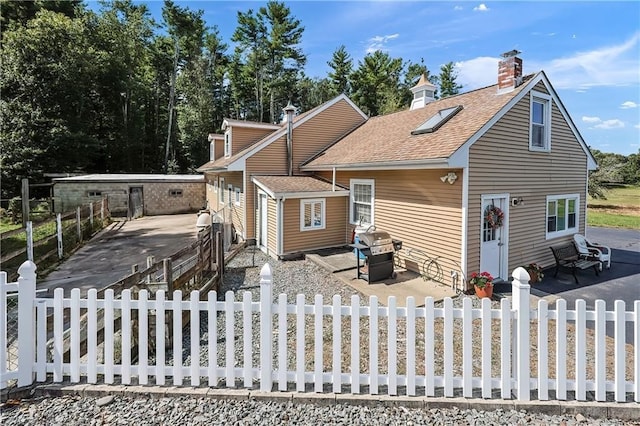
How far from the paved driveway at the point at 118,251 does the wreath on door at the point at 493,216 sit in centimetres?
822

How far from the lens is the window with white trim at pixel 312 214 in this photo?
1129 centimetres

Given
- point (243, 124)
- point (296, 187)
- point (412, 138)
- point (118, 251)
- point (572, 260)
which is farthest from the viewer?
point (243, 124)

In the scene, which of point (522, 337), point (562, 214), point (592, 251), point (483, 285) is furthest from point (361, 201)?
point (522, 337)

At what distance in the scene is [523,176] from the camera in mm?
9016

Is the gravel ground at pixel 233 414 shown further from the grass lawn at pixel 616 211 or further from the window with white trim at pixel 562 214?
the grass lawn at pixel 616 211

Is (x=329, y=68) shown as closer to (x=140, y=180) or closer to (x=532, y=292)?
(x=140, y=180)

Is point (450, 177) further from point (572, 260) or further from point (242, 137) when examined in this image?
point (242, 137)

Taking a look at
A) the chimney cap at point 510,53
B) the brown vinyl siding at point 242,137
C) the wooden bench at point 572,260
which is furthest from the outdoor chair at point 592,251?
the brown vinyl siding at point 242,137

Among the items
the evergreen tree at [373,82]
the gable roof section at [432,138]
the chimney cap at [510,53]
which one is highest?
the evergreen tree at [373,82]

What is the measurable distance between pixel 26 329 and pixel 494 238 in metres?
9.04

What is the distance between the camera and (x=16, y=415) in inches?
121

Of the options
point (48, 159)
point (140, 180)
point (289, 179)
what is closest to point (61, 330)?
point (289, 179)

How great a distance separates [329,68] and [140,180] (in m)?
24.0

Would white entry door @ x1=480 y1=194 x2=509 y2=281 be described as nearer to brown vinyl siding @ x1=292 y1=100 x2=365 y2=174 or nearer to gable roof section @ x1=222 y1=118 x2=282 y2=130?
brown vinyl siding @ x1=292 y1=100 x2=365 y2=174
